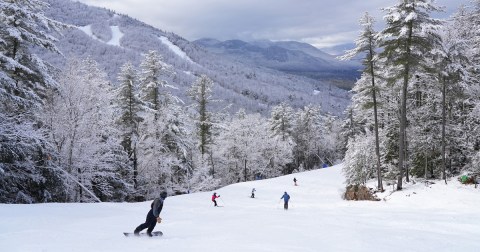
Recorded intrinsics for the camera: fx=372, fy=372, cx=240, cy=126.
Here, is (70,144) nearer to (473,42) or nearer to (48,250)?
(48,250)

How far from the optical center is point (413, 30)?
907 inches

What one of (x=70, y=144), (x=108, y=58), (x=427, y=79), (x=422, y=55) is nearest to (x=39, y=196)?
(x=70, y=144)

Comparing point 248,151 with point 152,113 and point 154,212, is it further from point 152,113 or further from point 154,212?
point 154,212

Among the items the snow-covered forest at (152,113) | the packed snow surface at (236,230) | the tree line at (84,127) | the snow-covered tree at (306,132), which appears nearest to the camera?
the packed snow surface at (236,230)

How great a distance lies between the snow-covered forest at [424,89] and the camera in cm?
2225

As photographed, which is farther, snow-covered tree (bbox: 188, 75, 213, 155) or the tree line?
snow-covered tree (bbox: 188, 75, 213, 155)

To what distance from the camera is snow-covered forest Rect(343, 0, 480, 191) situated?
2225 centimetres

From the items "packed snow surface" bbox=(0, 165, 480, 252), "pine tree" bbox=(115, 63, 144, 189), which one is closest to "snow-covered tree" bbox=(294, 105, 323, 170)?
"pine tree" bbox=(115, 63, 144, 189)

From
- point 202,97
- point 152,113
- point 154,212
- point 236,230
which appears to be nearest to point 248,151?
point 202,97

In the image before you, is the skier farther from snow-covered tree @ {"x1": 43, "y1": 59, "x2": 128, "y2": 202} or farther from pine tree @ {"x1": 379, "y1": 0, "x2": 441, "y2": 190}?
pine tree @ {"x1": 379, "y1": 0, "x2": 441, "y2": 190}

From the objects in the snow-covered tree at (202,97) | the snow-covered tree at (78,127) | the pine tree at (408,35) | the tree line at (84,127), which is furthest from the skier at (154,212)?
the snow-covered tree at (202,97)

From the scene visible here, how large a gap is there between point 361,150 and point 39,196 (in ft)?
81.7

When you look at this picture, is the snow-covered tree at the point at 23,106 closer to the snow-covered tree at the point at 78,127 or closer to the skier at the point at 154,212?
the snow-covered tree at the point at 78,127

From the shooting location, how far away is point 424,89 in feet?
89.6
